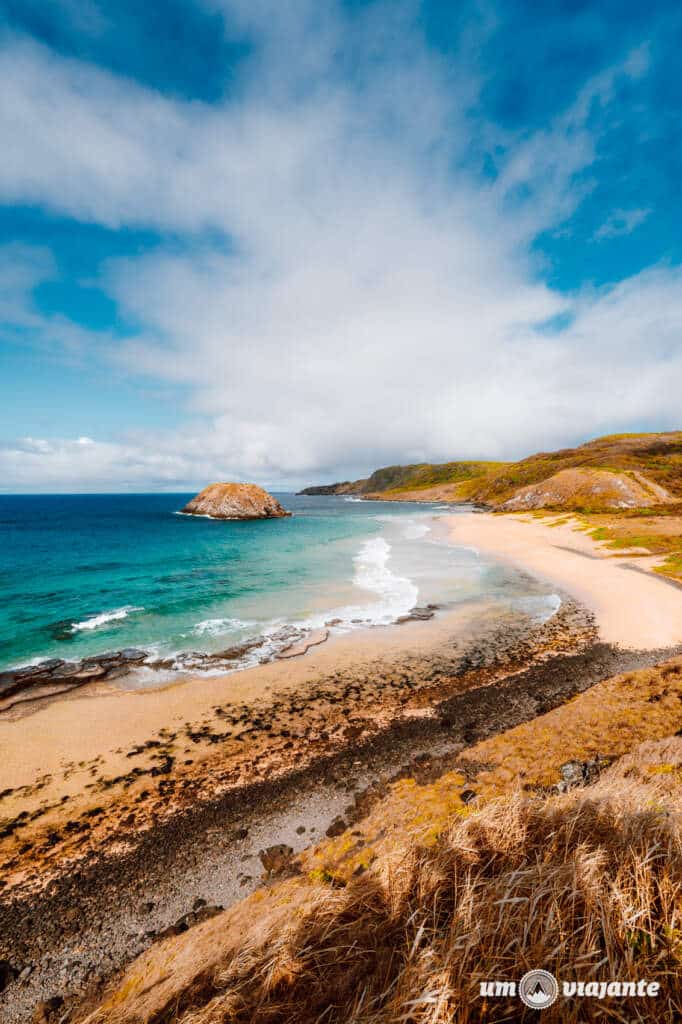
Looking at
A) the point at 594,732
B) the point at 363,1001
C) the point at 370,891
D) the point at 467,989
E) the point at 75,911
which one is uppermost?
the point at 467,989

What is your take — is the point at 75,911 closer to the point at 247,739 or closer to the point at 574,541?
the point at 247,739

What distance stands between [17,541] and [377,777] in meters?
69.1

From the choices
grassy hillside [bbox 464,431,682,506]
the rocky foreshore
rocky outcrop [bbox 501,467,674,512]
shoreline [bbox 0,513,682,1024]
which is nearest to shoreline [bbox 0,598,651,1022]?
shoreline [bbox 0,513,682,1024]

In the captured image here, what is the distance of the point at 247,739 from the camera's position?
461 inches

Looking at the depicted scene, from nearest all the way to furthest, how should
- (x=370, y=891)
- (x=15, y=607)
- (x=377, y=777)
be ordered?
1. (x=370, y=891)
2. (x=377, y=777)
3. (x=15, y=607)

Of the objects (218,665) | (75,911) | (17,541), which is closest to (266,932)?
(75,911)

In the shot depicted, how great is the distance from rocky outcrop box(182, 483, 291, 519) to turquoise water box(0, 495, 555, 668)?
44.0m

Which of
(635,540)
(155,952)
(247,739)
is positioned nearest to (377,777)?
(247,739)

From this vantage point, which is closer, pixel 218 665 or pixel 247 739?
pixel 247 739

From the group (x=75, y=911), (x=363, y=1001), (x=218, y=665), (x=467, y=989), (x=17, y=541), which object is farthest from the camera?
(x=17, y=541)

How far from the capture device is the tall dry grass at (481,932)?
8.20 ft

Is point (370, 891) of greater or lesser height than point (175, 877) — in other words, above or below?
above

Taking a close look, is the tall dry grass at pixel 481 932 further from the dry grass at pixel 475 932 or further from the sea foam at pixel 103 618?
the sea foam at pixel 103 618

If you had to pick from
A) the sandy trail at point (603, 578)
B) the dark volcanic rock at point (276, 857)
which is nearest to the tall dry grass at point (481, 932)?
the dark volcanic rock at point (276, 857)
